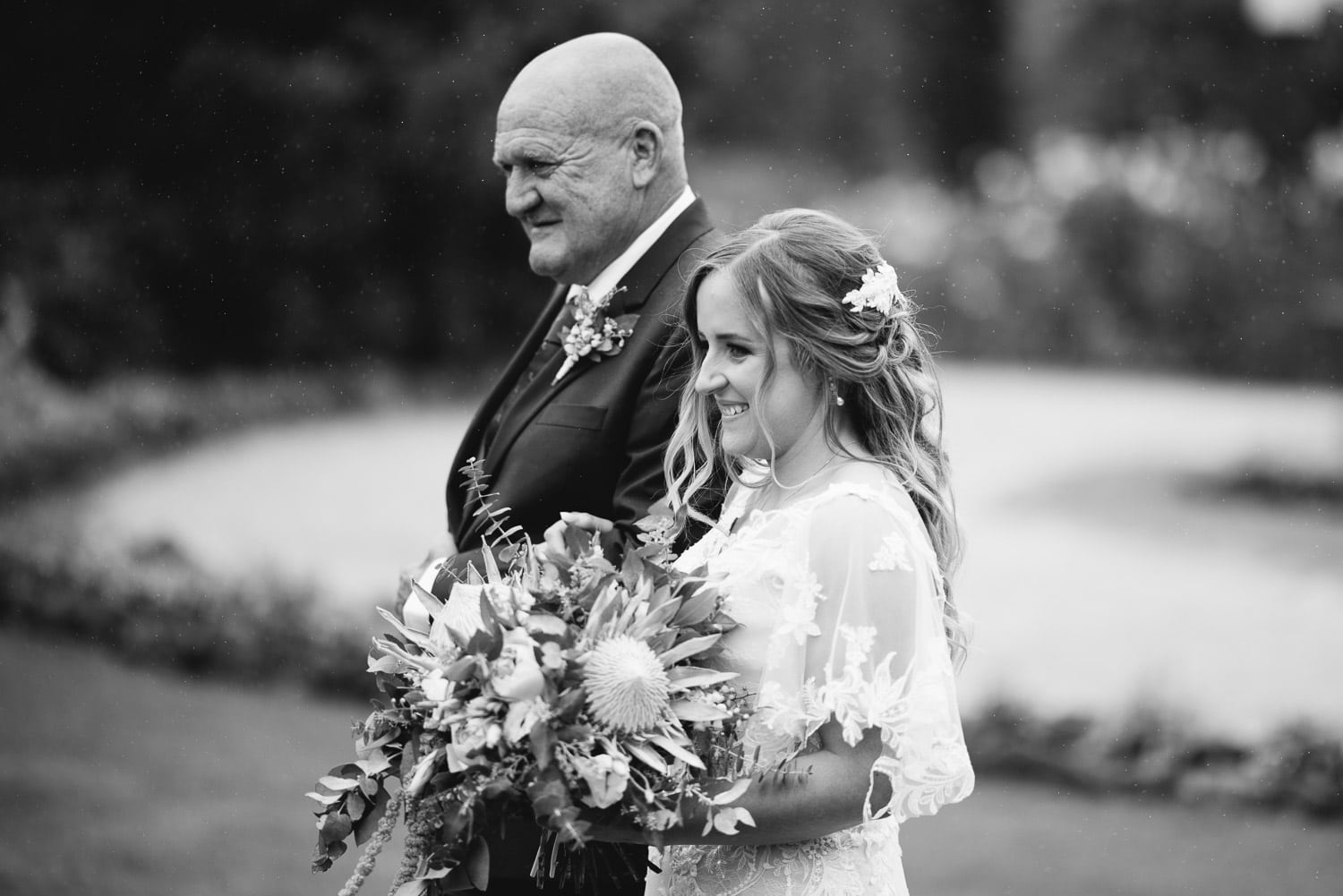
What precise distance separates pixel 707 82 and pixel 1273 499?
4.63 m

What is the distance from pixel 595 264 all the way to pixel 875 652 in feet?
4.65

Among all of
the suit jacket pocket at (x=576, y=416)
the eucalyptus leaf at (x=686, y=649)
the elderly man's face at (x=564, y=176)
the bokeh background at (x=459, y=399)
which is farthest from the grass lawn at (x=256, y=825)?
the eucalyptus leaf at (x=686, y=649)

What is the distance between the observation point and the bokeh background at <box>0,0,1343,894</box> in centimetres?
601

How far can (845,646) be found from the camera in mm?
2109

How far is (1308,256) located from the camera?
8656mm

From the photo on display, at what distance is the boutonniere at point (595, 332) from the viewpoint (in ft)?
10.0

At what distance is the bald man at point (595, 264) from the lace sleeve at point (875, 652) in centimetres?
73

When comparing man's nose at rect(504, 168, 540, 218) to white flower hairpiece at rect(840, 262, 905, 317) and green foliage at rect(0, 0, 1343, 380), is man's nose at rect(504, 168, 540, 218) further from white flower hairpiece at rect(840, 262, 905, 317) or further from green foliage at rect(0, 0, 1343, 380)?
green foliage at rect(0, 0, 1343, 380)

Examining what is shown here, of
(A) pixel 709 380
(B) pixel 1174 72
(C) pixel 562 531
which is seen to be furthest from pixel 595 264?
(B) pixel 1174 72

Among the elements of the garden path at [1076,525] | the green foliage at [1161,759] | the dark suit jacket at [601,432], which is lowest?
the green foliage at [1161,759]

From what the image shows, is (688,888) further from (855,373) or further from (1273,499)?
(1273,499)

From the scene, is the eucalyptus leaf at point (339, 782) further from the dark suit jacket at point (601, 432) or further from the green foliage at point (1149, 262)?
the green foliage at point (1149, 262)

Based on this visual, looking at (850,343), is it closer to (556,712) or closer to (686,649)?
(686,649)

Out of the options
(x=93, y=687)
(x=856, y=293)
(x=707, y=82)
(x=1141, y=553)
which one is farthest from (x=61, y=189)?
(x=856, y=293)
